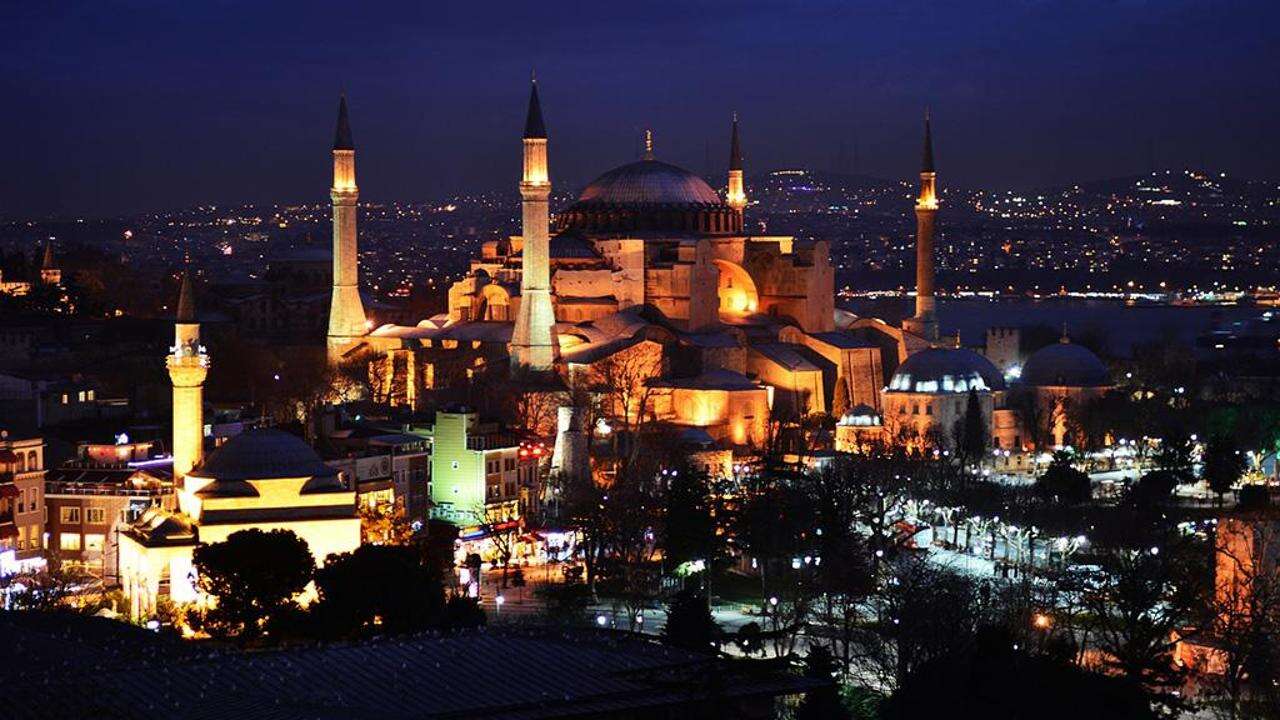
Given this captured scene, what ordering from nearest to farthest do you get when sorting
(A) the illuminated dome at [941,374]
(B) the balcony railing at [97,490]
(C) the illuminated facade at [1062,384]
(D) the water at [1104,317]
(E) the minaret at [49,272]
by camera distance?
(B) the balcony railing at [97,490]
(A) the illuminated dome at [941,374]
(C) the illuminated facade at [1062,384]
(E) the minaret at [49,272]
(D) the water at [1104,317]

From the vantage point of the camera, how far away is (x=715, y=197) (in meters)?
67.4

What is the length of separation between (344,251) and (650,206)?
8.01 meters

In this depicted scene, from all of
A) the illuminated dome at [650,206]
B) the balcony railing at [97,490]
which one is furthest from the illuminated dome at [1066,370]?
the balcony railing at [97,490]

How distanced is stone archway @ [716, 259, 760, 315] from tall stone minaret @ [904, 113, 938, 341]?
15.7ft

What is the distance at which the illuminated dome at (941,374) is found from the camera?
57.6m

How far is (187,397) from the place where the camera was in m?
41.3

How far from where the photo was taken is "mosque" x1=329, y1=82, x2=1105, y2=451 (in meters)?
56.7

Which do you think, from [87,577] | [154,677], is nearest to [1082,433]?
[87,577]

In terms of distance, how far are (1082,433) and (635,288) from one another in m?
11.0

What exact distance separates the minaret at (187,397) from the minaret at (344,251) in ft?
66.4

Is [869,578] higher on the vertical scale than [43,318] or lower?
lower

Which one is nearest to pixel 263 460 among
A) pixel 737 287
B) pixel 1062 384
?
pixel 1062 384

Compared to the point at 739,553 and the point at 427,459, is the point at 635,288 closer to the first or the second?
the point at 427,459

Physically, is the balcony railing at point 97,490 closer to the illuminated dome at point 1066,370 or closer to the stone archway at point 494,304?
the stone archway at point 494,304
